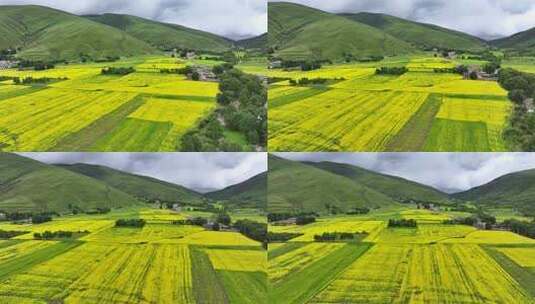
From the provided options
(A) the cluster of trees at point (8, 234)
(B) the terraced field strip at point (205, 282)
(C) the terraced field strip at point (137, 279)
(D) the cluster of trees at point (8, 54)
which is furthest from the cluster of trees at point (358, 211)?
(D) the cluster of trees at point (8, 54)

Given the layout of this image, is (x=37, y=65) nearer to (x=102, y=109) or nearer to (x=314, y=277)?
(x=102, y=109)

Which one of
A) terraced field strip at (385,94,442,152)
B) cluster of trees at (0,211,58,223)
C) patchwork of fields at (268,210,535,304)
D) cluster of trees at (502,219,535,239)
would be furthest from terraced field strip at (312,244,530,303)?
cluster of trees at (0,211,58,223)

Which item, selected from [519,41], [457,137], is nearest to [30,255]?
[457,137]

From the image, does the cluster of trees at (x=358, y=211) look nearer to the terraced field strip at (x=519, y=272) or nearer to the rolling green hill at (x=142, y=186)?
the terraced field strip at (x=519, y=272)

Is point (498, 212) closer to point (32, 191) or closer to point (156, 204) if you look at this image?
point (156, 204)

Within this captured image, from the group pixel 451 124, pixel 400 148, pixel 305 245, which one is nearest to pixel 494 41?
pixel 451 124
